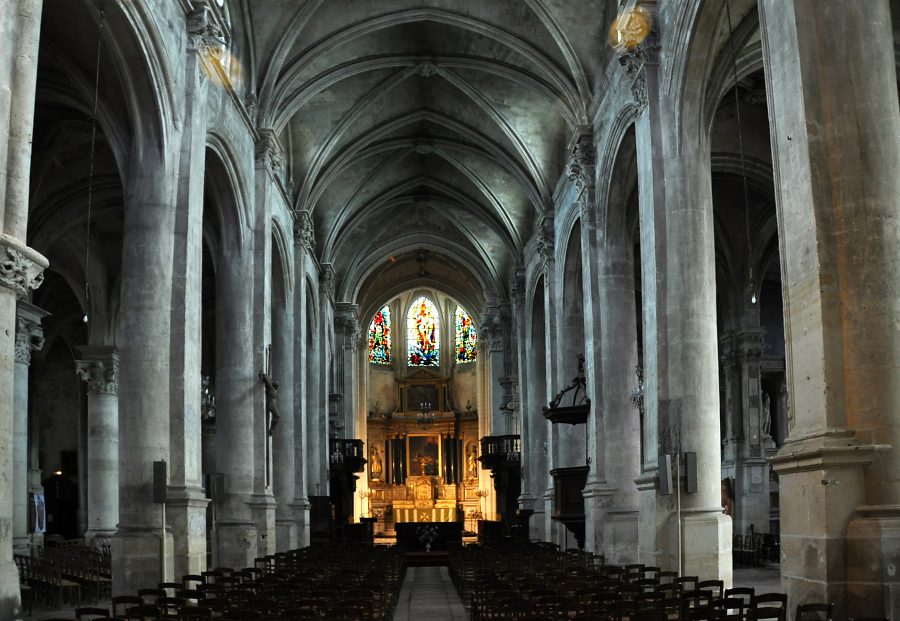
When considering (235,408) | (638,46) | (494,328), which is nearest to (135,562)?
(235,408)

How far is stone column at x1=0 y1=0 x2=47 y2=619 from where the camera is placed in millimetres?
10016

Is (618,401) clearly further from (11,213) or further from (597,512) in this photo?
(11,213)

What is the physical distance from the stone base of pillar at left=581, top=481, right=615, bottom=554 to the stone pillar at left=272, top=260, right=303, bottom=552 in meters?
9.32

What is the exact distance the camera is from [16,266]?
10.2 meters

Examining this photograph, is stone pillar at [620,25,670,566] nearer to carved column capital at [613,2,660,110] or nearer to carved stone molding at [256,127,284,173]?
carved column capital at [613,2,660,110]

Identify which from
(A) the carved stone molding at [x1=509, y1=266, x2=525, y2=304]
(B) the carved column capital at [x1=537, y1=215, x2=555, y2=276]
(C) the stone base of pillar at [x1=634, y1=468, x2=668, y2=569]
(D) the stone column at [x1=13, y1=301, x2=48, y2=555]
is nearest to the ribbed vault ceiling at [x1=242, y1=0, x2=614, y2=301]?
(B) the carved column capital at [x1=537, y1=215, x2=555, y2=276]

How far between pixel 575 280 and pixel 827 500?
770 inches

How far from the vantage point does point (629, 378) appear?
2256cm

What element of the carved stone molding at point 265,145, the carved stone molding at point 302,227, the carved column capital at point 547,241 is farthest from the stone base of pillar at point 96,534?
the carved column capital at point 547,241

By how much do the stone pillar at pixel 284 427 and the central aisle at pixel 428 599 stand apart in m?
3.74

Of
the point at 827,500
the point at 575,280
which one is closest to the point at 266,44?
the point at 575,280

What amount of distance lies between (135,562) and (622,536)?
1109cm

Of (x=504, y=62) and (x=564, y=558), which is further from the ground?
(x=504, y=62)

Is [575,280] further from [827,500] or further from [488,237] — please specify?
[827,500]
